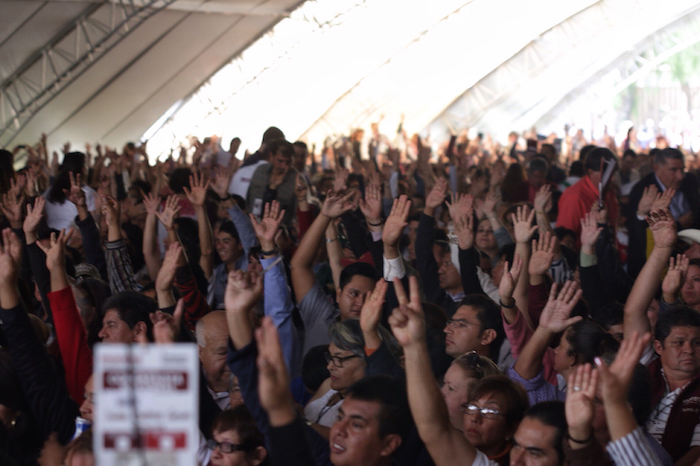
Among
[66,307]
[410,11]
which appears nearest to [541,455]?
[66,307]

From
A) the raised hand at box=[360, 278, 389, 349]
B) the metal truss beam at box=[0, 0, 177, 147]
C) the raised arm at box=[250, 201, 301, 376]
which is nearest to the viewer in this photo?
the raised hand at box=[360, 278, 389, 349]

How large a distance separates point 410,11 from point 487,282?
15.9m

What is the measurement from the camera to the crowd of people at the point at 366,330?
7.48 feet

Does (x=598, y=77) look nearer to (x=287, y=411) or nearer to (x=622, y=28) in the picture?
(x=622, y=28)

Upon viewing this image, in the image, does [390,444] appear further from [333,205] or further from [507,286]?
[333,205]

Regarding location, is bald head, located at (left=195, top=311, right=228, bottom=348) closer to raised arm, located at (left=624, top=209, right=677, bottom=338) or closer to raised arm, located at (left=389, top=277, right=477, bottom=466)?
raised arm, located at (left=389, top=277, right=477, bottom=466)

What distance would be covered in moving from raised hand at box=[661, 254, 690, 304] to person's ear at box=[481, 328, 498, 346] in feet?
2.75

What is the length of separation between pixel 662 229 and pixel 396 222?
121 centimetres

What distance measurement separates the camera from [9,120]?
1329 centimetres

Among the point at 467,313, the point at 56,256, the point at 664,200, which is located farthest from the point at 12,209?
the point at 664,200

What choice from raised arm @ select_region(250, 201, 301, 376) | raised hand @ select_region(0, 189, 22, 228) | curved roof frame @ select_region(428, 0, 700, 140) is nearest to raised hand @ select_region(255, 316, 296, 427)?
raised arm @ select_region(250, 201, 301, 376)

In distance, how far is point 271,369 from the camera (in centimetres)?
195

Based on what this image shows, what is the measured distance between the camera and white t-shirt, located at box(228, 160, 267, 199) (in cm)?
598

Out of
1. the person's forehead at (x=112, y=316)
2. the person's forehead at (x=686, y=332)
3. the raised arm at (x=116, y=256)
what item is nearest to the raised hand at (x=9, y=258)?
the person's forehead at (x=112, y=316)
